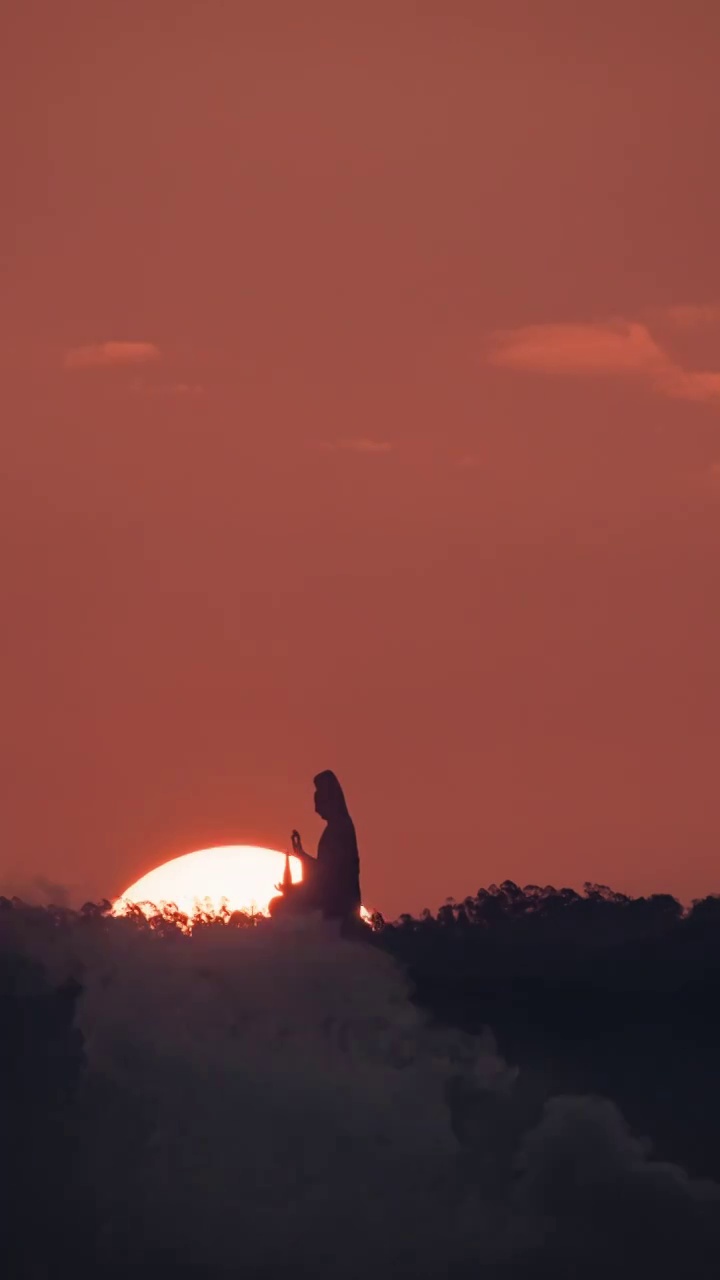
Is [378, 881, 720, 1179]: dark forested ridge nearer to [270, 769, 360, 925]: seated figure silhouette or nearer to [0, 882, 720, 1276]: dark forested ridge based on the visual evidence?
[0, 882, 720, 1276]: dark forested ridge

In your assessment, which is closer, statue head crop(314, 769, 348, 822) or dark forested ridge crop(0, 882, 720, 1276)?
statue head crop(314, 769, 348, 822)

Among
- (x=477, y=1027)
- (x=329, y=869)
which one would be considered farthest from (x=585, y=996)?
(x=329, y=869)

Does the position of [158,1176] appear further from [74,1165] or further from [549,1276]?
[549,1276]

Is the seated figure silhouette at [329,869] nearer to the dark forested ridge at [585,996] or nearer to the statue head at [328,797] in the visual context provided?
the statue head at [328,797]

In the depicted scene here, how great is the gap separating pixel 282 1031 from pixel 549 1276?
5.24 m

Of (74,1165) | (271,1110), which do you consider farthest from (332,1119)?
(74,1165)

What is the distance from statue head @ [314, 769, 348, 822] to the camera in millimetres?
40875

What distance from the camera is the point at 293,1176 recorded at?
42875 mm

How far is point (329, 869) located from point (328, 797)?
1.15 m

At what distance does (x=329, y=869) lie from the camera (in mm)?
41469

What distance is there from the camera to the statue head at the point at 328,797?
1609 inches

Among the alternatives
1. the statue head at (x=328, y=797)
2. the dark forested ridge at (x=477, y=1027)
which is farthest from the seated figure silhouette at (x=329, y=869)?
the dark forested ridge at (x=477, y=1027)

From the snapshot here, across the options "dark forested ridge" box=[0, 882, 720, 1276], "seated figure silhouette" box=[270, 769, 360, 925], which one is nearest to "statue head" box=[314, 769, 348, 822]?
"seated figure silhouette" box=[270, 769, 360, 925]

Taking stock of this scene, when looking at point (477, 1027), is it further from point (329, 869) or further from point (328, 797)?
point (328, 797)
